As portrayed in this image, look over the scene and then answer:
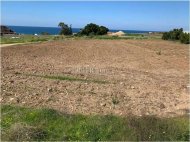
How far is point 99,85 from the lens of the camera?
33.6 feet

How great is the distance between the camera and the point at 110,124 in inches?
274

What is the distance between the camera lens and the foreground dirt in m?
8.34

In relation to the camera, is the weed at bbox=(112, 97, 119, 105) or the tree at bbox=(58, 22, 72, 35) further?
the tree at bbox=(58, 22, 72, 35)

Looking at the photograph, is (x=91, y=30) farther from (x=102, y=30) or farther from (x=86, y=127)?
(x=86, y=127)

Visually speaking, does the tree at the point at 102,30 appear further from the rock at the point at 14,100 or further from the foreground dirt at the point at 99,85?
the rock at the point at 14,100

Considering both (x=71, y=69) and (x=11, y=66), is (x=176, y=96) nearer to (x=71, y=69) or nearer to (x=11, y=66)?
(x=71, y=69)

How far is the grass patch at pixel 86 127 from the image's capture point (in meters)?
6.51

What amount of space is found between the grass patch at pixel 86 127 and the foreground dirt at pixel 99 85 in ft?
1.94

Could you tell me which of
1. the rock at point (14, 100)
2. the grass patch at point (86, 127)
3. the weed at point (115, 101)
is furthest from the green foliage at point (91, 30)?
the grass patch at point (86, 127)

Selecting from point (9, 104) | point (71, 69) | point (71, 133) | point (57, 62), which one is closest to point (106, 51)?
point (57, 62)

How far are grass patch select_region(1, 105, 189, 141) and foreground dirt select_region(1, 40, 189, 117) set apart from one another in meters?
0.59

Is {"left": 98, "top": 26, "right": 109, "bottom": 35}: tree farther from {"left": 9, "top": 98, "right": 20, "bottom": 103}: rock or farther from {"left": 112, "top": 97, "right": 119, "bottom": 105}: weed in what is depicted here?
{"left": 9, "top": 98, "right": 20, "bottom": 103}: rock

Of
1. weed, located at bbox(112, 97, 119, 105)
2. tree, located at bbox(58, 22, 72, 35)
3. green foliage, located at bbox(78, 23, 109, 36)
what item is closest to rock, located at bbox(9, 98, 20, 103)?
weed, located at bbox(112, 97, 119, 105)

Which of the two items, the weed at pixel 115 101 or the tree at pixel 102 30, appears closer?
the weed at pixel 115 101
